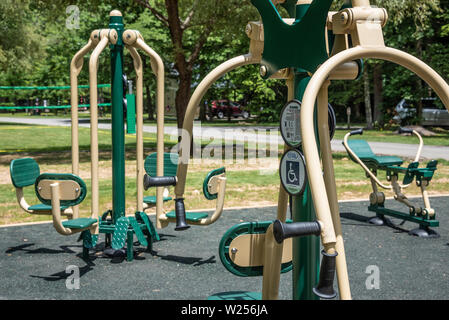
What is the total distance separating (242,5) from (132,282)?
9.58 metres

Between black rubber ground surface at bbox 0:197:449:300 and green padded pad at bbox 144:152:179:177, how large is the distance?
804 mm

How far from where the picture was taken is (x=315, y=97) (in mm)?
1895

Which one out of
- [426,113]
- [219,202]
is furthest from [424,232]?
[426,113]

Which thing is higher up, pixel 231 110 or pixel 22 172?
pixel 231 110

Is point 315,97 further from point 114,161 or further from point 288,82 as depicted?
point 114,161

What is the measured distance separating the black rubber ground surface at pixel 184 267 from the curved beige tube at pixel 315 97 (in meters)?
2.26

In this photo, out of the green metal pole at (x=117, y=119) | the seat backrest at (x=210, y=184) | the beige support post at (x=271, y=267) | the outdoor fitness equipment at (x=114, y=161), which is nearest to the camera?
the beige support post at (x=271, y=267)

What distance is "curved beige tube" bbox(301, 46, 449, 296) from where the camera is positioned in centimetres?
181

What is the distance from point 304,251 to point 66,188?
2848 mm

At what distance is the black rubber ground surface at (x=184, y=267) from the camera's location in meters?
4.04

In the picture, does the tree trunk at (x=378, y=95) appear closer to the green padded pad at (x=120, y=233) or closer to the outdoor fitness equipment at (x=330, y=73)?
the green padded pad at (x=120, y=233)

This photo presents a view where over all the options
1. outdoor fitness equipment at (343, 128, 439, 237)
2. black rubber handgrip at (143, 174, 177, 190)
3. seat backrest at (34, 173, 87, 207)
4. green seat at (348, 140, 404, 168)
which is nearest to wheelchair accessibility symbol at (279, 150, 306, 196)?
black rubber handgrip at (143, 174, 177, 190)

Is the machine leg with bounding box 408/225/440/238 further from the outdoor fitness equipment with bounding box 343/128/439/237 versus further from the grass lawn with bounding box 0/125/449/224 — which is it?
the grass lawn with bounding box 0/125/449/224

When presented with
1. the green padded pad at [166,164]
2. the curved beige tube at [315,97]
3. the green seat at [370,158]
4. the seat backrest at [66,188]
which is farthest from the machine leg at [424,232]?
the curved beige tube at [315,97]
